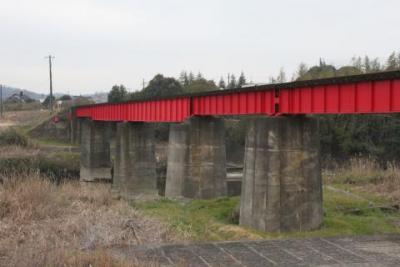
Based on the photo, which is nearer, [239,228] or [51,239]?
[51,239]

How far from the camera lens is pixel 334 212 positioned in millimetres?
20672

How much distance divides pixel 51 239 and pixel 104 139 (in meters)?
43.6

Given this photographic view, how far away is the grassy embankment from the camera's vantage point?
17.2 meters

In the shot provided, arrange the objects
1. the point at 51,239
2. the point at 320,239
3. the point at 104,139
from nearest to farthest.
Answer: the point at 51,239 < the point at 320,239 < the point at 104,139

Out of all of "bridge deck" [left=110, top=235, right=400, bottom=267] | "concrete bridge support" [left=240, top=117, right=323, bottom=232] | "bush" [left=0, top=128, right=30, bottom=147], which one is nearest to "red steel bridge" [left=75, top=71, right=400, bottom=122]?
"concrete bridge support" [left=240, top=117, right=323, bottom=232]

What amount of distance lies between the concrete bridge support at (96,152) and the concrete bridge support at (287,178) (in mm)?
35488

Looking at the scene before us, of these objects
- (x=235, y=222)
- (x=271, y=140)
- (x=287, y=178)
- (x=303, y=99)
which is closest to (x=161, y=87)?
(x=235, y=222)

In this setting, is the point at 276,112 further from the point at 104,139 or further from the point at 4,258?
the point at 104,139

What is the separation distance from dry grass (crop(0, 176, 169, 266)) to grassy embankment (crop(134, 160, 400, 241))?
6.00ft

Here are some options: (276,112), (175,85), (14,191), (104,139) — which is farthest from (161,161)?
(14,191)

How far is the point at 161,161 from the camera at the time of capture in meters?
64.4

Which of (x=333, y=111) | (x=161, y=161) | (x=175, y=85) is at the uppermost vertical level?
(x=175, y=85)

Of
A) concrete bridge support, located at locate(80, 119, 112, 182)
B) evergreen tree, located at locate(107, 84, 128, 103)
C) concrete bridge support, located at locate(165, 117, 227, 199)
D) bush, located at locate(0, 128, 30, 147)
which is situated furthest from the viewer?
evergreen tree, located at locate(107, 84, 128, 103)

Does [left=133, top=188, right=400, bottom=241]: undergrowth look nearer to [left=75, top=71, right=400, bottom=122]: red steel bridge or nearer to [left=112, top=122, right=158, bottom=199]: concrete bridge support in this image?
[left=75, top=71, right=400, bottom=122]: red steel bridge
